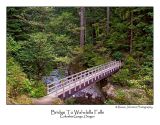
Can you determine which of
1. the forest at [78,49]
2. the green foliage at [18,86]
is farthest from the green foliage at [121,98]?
the green foliage at [18,86]

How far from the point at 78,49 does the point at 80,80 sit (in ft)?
19.3

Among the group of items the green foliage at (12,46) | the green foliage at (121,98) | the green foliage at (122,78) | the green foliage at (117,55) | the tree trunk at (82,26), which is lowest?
the green foliage at (121,98)

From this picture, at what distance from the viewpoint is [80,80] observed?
54.2ft

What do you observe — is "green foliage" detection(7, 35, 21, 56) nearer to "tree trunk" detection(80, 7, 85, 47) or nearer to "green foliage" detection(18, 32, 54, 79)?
"green foliage" detection(18, 32, 54, 79)

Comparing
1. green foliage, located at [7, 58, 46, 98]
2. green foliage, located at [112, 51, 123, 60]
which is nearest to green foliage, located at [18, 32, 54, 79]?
green foliage, located at [7, 58, 46, 98]

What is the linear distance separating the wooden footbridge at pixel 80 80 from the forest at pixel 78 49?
457 millimetres

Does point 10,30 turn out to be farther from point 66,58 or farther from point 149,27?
point 149,27

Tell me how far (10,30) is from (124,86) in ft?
21.2

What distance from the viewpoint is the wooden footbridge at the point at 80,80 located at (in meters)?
14.1

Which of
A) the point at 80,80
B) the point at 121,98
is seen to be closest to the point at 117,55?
the point at 80,80

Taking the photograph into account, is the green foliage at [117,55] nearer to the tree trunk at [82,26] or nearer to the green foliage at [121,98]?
the tree trunk at [82,26]

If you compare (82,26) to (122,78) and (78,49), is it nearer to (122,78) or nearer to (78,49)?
(78,49)

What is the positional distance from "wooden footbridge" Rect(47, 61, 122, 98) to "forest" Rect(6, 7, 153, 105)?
46 centimetres

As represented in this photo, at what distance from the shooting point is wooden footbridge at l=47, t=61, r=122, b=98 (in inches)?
554
